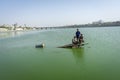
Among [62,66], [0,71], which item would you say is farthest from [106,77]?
[0,71]

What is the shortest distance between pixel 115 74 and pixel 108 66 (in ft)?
6.11

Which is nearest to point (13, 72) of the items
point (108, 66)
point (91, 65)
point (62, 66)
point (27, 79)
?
point (27, 79)

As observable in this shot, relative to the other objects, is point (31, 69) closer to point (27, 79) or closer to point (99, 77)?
point (27, 79)

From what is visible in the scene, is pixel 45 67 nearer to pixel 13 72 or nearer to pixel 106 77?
pixel 13 72

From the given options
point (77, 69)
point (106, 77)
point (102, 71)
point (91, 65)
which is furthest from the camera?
point (91, 65)

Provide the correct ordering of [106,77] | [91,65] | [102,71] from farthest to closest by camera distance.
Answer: [91,65]
[102,71]
[106,77]

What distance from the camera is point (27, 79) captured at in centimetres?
1084

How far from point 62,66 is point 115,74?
387 cm

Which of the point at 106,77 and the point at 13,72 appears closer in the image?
the point at 106,77

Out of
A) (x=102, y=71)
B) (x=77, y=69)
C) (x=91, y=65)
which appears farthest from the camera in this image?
(x=91, y=65)

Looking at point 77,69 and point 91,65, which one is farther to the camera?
point 91,65

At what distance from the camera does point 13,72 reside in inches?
495

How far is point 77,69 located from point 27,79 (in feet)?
10.9

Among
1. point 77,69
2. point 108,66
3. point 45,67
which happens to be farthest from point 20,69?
point 108,66
